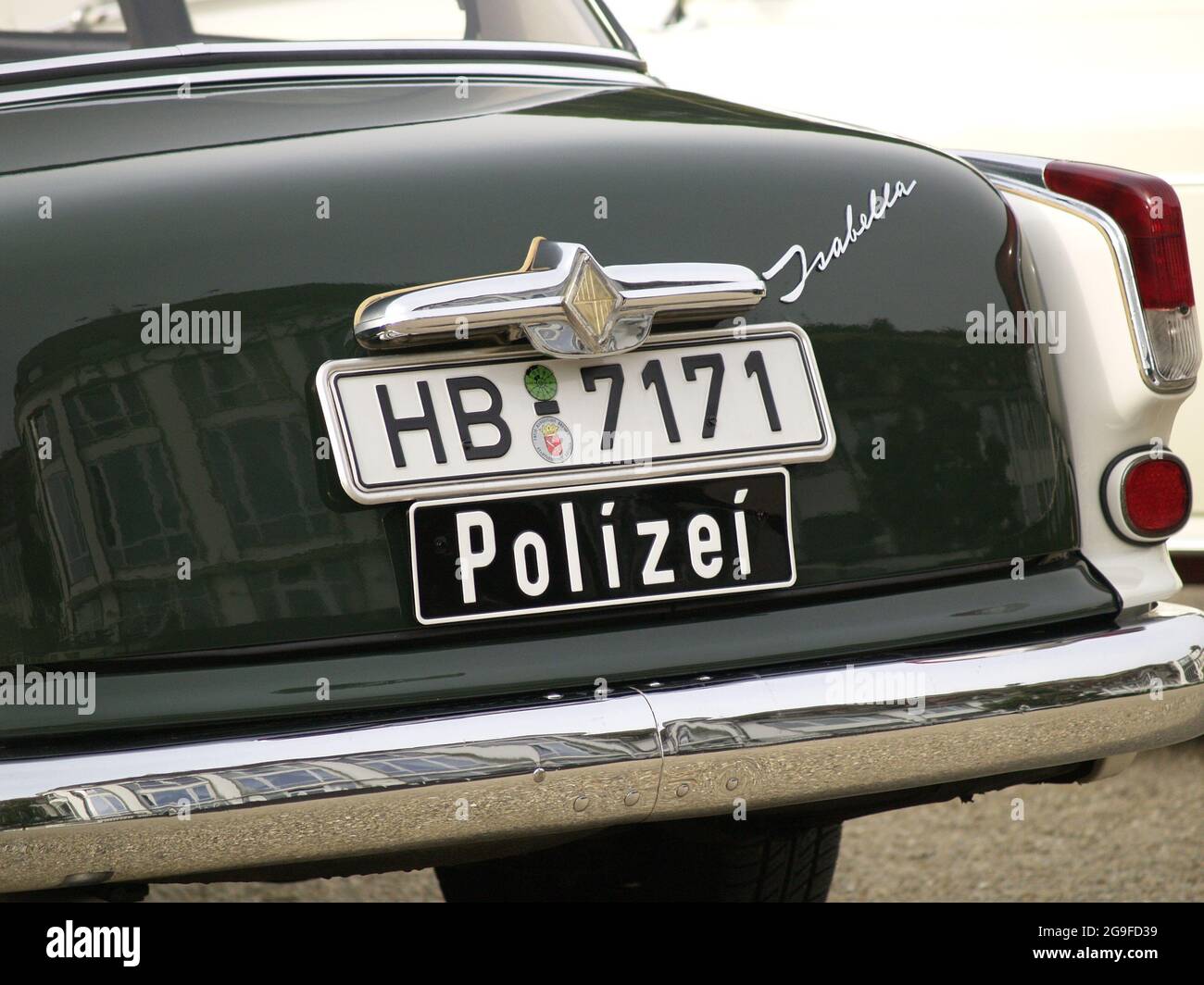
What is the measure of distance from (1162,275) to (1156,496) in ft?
1.19

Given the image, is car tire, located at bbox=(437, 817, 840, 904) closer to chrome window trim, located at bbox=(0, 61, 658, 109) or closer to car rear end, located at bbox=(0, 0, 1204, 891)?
car rear end, located at bbox=(0, 0, 1204, 891)

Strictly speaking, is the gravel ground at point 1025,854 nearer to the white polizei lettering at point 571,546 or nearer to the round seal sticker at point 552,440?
the white polizei lettering at point 571,546

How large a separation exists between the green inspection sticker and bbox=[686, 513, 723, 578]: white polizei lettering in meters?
0.28

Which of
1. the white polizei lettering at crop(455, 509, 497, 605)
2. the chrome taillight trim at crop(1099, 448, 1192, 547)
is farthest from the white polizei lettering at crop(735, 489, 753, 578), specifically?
the chrome taillight trim at crop(1099, 448, 1192, 547)

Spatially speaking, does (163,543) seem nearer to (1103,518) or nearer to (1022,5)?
(1103,518)

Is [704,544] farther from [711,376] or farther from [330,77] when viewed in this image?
[330,77]

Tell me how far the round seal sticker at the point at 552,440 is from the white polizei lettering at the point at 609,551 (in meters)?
0.09

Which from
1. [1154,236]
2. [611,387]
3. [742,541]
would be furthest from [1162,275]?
[611,387]

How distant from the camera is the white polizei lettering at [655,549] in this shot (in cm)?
213

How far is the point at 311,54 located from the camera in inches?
111

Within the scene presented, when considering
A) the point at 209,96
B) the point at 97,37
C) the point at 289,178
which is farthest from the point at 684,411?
the point at 97,37

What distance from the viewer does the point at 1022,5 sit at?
4.73 metres

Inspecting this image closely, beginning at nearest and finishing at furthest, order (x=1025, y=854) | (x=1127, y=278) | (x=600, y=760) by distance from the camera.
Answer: (x=600, y=760) < (x=1127, y=278) < (x=1025, y=854)

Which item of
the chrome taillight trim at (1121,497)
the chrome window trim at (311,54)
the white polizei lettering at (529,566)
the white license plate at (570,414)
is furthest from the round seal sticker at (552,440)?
the chrome window trim at (311,54)
